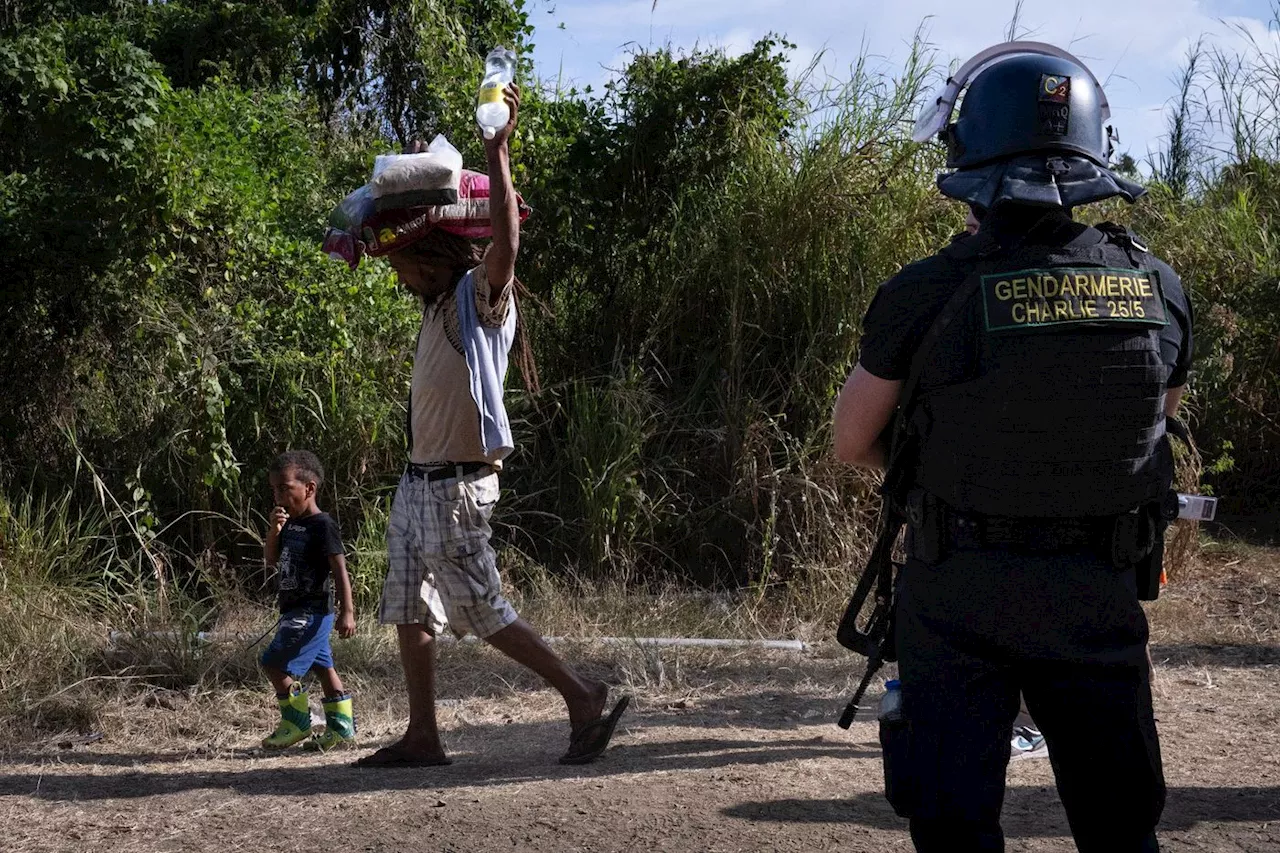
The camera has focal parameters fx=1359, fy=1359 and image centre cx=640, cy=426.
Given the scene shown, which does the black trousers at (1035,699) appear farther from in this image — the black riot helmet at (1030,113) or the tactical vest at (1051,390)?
the black riot helmet at (1030,113)

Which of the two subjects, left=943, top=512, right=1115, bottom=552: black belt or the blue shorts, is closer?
left=943, top=512, right=1115, bottom=552: black belt

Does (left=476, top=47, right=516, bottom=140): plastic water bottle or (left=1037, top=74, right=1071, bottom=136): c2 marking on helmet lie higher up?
(left=476, top=47, right=516, bottom=140): plastic water bottle

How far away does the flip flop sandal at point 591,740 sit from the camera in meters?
4.45

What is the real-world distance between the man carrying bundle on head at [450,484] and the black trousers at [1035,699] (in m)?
2.17

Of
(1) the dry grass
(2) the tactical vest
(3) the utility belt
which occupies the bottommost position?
(1) the dry grass

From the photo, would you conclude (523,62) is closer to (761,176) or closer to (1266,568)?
(761,176)

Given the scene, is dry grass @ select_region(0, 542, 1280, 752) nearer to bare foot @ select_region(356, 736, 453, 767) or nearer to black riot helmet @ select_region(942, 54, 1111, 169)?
bare foot @ select_region(356, 736, 453, 767)

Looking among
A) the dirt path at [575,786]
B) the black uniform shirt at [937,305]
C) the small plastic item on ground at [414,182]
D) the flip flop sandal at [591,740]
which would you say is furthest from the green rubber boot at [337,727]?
the black uniform shirt at [937,305]

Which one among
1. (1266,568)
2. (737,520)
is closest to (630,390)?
(737,520)

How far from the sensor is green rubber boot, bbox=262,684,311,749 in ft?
15.7

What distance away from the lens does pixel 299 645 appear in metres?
4.78

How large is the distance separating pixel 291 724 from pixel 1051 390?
11.0 feet

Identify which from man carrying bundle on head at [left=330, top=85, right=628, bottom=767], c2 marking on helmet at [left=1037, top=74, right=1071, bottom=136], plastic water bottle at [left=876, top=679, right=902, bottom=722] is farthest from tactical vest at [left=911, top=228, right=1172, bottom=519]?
man carrying bundle on head at [left=330, top=85, right=628, bottom=767]

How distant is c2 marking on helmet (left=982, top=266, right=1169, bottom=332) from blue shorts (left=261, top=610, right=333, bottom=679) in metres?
3.18
